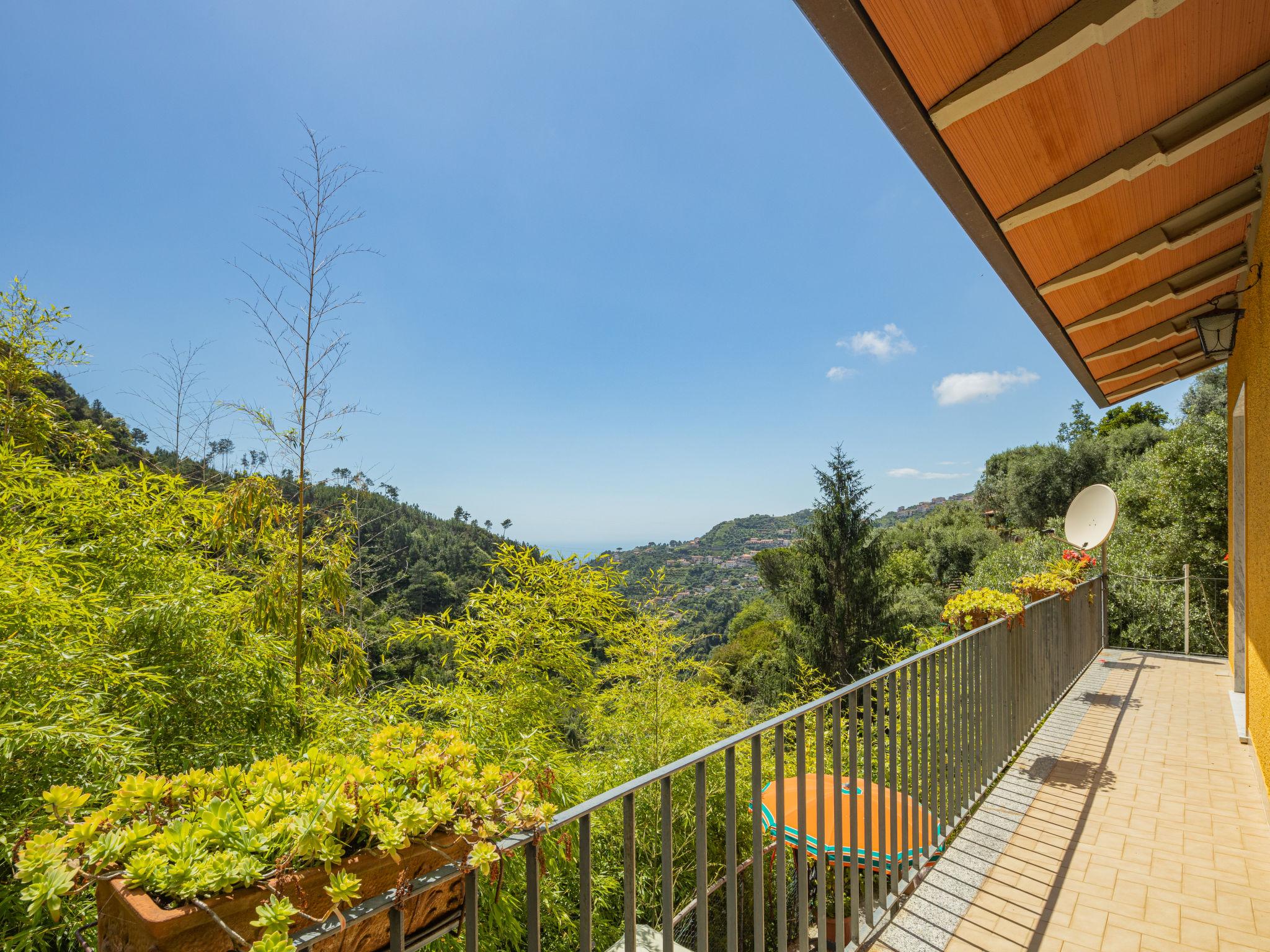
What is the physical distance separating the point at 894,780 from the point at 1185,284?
3.66 metres

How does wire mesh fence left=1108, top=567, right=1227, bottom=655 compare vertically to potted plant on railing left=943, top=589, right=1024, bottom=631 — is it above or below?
below

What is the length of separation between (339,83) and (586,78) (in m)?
3.71

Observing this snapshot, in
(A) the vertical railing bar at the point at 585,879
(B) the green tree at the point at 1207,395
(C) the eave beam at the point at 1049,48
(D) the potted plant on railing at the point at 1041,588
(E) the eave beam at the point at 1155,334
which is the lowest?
(A) the vertical railing bar at the point at 585,879

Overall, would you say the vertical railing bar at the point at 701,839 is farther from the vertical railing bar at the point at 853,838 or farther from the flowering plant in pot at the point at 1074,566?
the flowering plant in pot at the point at 1074,566

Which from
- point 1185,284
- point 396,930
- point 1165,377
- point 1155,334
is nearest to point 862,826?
point 396,930

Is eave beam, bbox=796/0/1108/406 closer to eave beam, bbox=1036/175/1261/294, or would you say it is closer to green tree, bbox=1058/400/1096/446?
eave beam, bbox=1036/175/1261/294

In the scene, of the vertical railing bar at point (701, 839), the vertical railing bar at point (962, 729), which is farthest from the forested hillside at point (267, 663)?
the vertical railing bar at point (962, 729)

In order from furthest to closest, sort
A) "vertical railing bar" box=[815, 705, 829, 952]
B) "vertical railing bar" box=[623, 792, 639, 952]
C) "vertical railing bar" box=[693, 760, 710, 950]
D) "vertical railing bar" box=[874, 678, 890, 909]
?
1. "vertical railing bar" box=[874, 678, 890, 909]
2. "vertical railing bar" box=[815, 705, 829, 952]
3. "vertical railing bar" box=[693, 760, 710, 950]
4. "vertical railing bar" box=[623, 792, 639, 952]

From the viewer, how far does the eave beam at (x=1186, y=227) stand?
2.78 meters

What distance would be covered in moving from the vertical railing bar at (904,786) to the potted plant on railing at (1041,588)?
277cm

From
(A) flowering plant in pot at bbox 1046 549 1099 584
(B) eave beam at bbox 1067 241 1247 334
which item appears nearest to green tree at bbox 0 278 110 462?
(B) eave beam at bbox 1067 241 1247 334

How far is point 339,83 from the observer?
6.31 m

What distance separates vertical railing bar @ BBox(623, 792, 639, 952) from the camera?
3.67 feet

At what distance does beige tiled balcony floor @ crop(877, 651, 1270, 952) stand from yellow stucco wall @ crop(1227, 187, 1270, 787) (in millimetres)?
348
